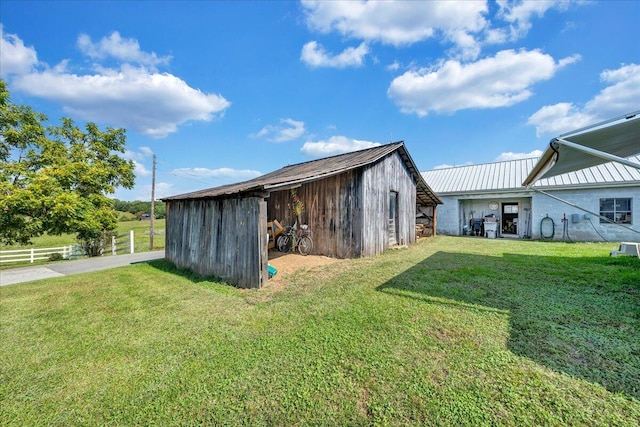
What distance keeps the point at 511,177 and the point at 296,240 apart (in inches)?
550

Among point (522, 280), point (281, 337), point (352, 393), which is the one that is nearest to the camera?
point (352, 393)

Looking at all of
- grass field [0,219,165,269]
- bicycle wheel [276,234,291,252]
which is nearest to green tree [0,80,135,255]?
grass field [0,219,165,269]

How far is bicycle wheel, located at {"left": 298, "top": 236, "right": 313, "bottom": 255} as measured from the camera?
8.49m

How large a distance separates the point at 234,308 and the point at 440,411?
3426 millimetres

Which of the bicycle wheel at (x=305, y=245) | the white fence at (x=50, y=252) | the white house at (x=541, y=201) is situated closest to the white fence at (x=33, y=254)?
the white fence at (x=50, y=252)

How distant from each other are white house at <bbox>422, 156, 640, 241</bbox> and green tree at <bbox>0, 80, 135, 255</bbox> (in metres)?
20.0

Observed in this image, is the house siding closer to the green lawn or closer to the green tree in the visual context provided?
the green lawn

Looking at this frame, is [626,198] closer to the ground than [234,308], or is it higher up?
higher up

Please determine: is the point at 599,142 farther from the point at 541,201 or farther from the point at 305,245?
the point at 541,201

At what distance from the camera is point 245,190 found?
5.18 m

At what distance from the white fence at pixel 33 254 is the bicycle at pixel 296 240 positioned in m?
11.5

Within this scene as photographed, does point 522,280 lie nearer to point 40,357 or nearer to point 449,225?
point 40,357

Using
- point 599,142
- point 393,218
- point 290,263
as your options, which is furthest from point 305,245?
point 599,142

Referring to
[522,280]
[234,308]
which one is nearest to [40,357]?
[234,308]
